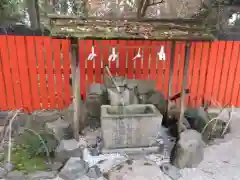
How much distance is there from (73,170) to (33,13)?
346cm

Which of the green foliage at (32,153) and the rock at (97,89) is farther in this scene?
the rock at (97,89)

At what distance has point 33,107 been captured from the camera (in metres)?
6.83

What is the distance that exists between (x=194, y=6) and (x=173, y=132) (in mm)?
2408

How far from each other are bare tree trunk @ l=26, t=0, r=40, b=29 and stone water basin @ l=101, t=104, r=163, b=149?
8.39 ft

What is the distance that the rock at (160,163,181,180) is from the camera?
4559mm

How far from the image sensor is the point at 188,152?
469 cm

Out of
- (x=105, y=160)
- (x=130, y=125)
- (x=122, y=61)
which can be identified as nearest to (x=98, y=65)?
(x=122, y=61)

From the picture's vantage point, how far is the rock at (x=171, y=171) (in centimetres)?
456

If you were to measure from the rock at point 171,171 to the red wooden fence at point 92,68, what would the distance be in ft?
8.12

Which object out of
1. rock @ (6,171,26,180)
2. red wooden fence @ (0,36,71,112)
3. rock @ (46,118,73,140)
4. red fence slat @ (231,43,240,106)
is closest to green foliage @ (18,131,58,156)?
rock @ (46,118,73,140)

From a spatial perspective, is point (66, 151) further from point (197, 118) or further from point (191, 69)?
point (191, 69)

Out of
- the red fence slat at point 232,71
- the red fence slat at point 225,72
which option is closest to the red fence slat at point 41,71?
the red fence slat at point 225,72

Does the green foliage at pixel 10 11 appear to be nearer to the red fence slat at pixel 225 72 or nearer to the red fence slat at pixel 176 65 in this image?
the red fence slat at pixel 176 65

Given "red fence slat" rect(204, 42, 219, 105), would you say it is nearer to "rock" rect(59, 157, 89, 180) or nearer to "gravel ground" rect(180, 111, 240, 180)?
"gravel ground" rect(180, 111, 240, 180)
